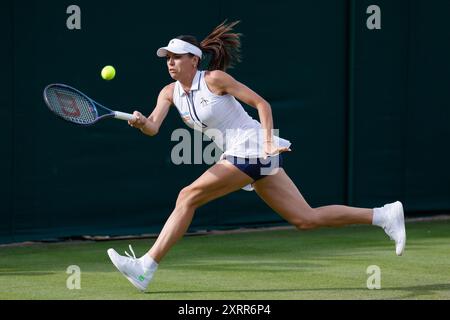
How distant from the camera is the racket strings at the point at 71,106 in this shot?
6.41 metres

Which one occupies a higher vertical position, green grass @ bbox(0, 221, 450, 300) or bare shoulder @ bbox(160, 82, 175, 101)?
bare shoulder @ bbox(160, 82, 175, 101)

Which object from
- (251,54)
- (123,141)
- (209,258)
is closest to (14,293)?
(209,258)

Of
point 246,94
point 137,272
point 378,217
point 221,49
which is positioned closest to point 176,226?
point 137,272

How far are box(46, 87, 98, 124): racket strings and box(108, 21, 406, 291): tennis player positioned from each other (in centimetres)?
37

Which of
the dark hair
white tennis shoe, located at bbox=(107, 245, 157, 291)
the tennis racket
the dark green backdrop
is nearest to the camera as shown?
white tennis shoe, located at bbox=(107, 245, 157, 291)

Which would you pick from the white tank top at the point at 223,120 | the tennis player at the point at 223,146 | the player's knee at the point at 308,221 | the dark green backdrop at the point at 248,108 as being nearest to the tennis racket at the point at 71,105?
the tennis player at the point at 223,146

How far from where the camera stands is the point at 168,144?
9.37 meters

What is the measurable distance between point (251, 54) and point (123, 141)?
4.83ft

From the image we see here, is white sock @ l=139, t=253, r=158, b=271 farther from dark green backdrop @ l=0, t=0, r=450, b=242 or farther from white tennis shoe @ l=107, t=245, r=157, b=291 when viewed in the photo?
dark green backdrop @ l=0, t=0, r=450, b=242

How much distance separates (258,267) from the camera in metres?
7.45

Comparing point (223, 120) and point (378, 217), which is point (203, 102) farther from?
point (378, 217)

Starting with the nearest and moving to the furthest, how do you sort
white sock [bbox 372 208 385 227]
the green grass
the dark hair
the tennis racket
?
the green grass < the tennis racket < the dark hair < white sock [bbox 372 208 385 227]

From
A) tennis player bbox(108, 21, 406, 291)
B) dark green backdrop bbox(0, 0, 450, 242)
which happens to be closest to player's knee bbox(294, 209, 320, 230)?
tennis player bbox(108, 21, 406, 291)

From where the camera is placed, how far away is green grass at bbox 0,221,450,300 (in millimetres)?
6289
